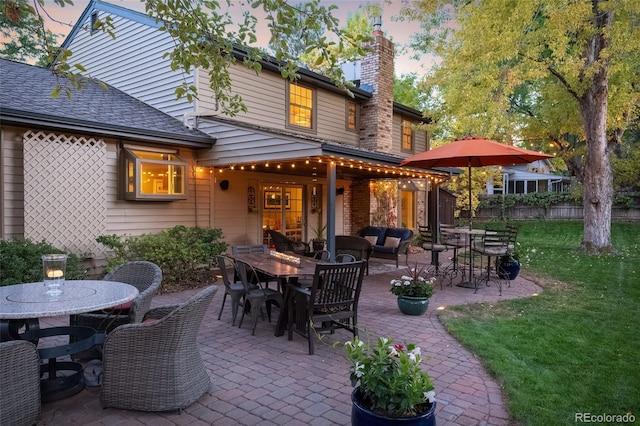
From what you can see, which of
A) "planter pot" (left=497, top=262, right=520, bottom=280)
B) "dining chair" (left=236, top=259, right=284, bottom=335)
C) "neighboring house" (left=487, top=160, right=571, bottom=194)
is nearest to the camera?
"dining chair" (left=236, top=259, right=284, bottom=335)

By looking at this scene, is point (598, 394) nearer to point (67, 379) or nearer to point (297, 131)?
point (67, 379)

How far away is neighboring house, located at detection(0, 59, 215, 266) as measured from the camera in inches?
259

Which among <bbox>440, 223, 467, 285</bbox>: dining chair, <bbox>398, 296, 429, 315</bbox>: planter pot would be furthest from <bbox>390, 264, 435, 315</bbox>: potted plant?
<bbox>440, 223, 467, 285</bbox>: dining chair

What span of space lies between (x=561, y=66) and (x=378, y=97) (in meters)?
4.83

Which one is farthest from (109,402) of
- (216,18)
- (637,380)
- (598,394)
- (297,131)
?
(297,131)

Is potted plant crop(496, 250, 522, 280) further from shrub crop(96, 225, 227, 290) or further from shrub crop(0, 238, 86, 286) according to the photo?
shrub crop(0, 238, 86, 286)

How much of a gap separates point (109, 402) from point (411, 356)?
2.14m

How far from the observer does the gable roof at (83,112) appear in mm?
→ 6645

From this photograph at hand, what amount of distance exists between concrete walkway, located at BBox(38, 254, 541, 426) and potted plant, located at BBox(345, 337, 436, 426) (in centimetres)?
64

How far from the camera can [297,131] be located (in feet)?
37.2

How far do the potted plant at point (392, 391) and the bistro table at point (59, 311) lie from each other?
1735 millimetres

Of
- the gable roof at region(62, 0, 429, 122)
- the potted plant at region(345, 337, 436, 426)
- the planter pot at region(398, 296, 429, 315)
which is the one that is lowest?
the planter pot at region(398, 296, 429, 315)

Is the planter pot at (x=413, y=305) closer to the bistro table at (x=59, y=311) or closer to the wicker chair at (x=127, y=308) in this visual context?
the wicker chair at (x=127, y=308)

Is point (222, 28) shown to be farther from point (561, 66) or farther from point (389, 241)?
point (561, 66)
